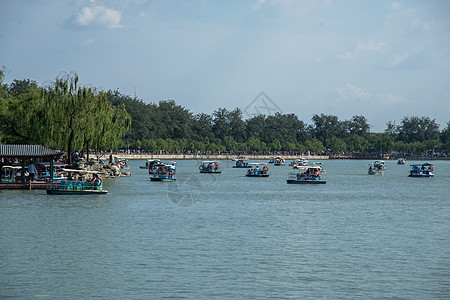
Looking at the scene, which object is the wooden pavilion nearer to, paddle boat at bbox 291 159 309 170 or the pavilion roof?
the pavilion roof

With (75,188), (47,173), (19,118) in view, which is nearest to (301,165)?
(19,118)

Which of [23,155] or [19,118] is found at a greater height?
[19,118]

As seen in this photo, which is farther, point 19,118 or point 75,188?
point 19,118

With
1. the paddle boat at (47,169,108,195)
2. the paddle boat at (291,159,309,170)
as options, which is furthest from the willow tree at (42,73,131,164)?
the paddle boat at (291,159,309,170)

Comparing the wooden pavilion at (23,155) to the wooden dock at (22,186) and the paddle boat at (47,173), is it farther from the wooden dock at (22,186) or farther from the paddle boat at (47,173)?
the paddle boat at (47,173)

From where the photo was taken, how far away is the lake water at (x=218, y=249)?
2359 cm

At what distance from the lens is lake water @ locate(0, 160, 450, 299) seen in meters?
23.6

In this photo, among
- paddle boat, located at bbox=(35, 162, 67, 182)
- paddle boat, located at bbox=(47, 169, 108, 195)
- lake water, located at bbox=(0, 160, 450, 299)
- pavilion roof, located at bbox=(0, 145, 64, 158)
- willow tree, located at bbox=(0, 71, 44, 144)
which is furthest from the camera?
willow tree, located at bbox=(0, 71, 44, 144)

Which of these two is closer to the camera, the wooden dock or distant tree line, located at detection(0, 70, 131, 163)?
the wooden dock

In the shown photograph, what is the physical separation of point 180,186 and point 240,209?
2818 cm

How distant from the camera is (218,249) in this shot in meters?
31.4

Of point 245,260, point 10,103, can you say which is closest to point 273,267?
point 245,260

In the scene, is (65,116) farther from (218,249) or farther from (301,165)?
(301,165)

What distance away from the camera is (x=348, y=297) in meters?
22.5
